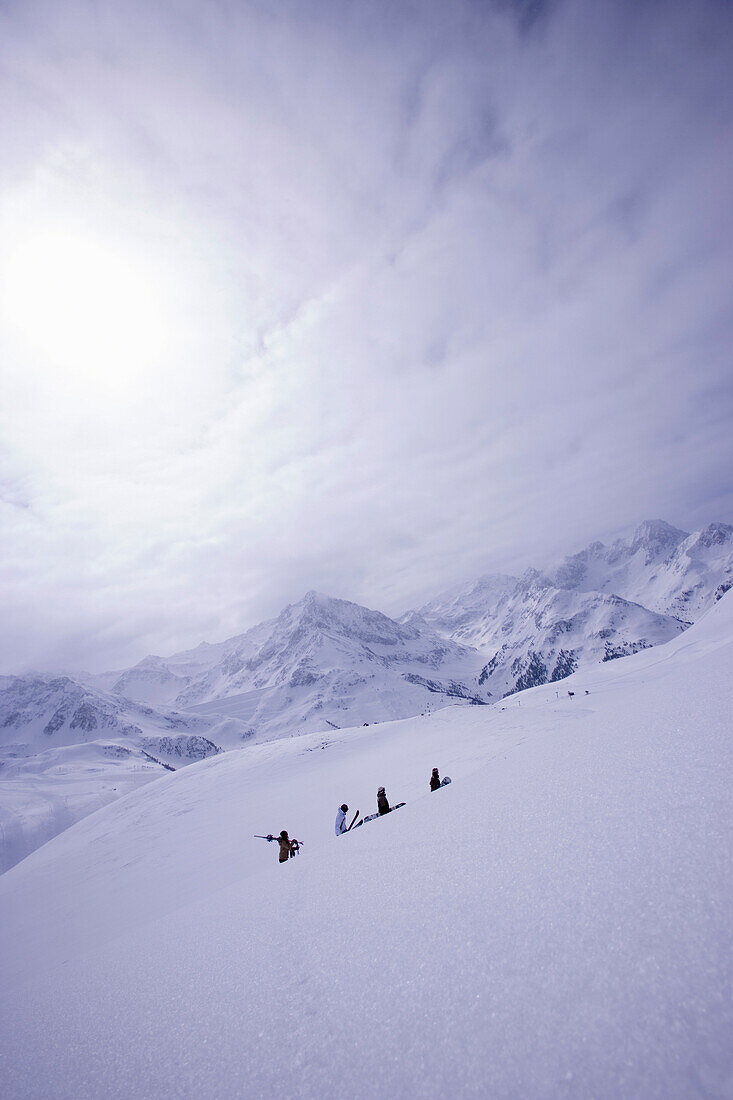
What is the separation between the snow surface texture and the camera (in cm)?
331

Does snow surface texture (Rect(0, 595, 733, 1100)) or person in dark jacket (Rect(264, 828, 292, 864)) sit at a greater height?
snow surface texture (Rect(0, 595, 733, 1100))

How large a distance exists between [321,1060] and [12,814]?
415 ft

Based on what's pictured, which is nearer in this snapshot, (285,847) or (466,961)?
(466,961)

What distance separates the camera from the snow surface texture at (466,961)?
331 centimetres

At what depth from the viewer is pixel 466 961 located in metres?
4.45

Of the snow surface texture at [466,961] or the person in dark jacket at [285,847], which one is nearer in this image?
the snow surface texture at [466,961]

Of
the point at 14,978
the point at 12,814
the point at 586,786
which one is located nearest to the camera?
the point at 586,786

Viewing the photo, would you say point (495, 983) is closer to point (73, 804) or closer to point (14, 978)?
point (14, 978)

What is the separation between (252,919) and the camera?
7.57 meters

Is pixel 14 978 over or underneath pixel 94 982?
underneath

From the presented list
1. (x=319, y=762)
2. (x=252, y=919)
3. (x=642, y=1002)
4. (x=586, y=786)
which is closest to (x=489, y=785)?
(x=586, y=786)

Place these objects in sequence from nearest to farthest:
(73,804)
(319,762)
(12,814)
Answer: (319,762) < (12,814) < (73,804)

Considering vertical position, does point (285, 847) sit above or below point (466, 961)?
below

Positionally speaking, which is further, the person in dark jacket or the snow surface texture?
the person in dark jacket
